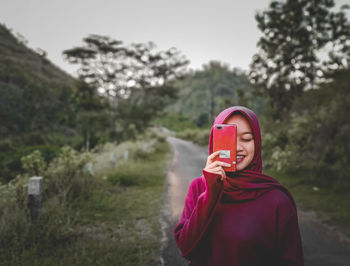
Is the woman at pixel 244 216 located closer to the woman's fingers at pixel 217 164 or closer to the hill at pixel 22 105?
the woman's fingers at pixel 217 164

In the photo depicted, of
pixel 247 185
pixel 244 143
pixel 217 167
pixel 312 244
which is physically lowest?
pixel 312 244

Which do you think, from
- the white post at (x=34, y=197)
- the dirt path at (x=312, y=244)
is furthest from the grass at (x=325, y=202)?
the white post at (x=34, y=197)

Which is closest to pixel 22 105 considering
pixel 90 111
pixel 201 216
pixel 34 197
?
pixel 90 111

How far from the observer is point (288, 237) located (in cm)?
125

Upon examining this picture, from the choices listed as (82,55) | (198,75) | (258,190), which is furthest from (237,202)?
(198,75)

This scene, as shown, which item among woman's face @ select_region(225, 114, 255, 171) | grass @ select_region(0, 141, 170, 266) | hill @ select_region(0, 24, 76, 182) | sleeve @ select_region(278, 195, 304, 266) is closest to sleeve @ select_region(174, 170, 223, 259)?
woman's face @ select_region(225, 114, 255, 171)

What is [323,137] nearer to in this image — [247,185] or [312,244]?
[312,244]

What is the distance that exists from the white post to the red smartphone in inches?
157

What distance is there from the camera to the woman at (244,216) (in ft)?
4.01

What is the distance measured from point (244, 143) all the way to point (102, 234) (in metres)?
3.87

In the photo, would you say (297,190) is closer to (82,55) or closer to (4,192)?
(4,192)

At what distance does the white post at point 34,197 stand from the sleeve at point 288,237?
13.6ft

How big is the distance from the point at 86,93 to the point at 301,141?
15264 mm

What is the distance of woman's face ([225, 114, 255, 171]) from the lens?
53.0 inches
